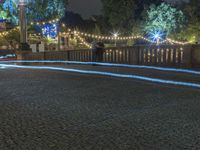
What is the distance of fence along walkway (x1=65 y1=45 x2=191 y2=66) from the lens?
49.4 feet

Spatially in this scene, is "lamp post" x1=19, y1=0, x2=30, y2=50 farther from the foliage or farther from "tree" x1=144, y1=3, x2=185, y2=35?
"tree" x1=144, y1=3, x2=185, y2=35

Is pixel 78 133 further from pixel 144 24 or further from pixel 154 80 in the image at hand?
pixel 144 24

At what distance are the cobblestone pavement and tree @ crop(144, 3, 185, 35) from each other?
35.5 meters

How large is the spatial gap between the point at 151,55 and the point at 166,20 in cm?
2961

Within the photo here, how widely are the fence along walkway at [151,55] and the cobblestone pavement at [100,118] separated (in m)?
5.15

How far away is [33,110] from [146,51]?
10.3 meters

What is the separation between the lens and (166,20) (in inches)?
1763

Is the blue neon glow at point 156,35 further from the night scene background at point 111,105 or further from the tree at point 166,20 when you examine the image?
the night scene background at point 111,105

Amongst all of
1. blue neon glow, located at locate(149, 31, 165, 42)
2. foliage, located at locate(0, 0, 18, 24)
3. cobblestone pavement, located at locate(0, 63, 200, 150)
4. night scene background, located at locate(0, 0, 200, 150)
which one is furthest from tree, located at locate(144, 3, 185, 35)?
cobblestone pavement, located at locate(0, 63, 200, 150)

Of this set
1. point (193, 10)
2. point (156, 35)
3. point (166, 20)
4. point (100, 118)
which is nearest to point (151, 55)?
point (100, 118)

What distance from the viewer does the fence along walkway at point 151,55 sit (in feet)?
49.4

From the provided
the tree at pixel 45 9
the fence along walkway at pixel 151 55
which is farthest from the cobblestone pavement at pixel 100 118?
the tree at pixel 45 9

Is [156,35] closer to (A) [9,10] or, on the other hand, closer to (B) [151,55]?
(A) [9,10]

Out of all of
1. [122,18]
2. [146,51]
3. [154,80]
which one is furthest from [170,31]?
[154,80]
